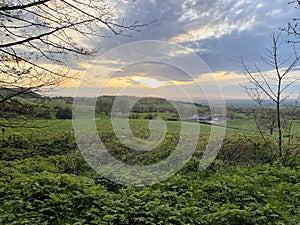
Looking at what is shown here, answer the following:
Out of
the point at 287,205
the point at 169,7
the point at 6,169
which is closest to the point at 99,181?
the point at 6,169

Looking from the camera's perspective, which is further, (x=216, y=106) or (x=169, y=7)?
(x=216, y=106)

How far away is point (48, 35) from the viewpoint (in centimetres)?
388

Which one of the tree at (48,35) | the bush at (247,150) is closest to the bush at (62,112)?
the tree at (48,35)

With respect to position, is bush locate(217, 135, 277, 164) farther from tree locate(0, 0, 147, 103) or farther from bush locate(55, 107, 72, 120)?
tree locate(0, 0, 147, 103)

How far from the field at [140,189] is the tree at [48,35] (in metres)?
0.66

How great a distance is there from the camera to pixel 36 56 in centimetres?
395

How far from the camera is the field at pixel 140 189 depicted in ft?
12.0

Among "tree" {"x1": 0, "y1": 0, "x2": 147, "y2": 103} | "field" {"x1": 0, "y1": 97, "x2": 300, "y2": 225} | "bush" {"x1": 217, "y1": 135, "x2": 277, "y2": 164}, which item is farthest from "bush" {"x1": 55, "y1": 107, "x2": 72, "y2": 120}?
"bush" {"x1": 217, "y1": 135, "x2": 277, "y2": 164}

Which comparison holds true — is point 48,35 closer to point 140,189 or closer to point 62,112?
point 62,112

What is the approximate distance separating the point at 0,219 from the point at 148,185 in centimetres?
259

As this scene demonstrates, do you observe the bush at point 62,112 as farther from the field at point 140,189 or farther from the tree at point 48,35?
the tree at point 48,35

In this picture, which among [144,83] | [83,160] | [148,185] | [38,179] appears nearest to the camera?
[38,179]

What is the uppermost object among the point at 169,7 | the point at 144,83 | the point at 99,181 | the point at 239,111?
the point at 169,7

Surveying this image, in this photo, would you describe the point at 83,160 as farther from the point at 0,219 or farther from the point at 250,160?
the point at 250,160
